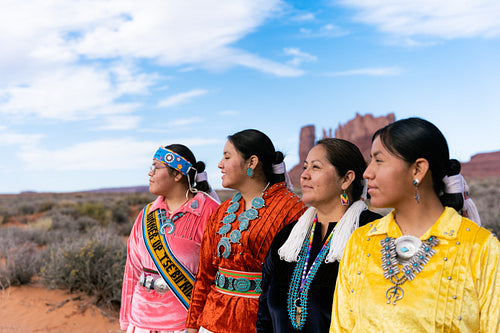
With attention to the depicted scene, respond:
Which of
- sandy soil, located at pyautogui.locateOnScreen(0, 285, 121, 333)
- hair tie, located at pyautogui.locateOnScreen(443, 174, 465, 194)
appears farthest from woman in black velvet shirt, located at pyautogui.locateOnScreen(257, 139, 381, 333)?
sandy soil, located at pyautogui.locateOnScreen(0, 285, 121, 333)

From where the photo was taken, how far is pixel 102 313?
7.82m

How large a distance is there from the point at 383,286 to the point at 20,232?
14.2 metres

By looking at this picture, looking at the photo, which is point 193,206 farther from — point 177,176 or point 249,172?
point 249,172

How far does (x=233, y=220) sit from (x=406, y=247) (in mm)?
1641

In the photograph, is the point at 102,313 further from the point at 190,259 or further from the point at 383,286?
the point at 383,286

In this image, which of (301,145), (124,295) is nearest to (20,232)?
(124,295)

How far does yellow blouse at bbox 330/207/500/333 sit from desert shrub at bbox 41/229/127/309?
646 centimetres

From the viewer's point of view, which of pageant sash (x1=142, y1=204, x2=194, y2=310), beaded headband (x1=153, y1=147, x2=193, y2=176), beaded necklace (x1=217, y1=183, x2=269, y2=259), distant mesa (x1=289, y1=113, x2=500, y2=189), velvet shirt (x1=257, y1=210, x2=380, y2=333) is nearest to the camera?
velvet shirt (x1=257, y1=210, x2=380, y2=333)

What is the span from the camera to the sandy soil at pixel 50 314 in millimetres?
7638

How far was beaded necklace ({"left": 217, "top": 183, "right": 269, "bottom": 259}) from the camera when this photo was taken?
3.40 m

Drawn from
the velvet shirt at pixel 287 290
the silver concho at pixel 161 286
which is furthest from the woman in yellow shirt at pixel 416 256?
the silver concho at pixel 161 286

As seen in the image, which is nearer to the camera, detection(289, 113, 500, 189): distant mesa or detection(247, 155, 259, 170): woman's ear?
detection(247, 155, 259, 170): woman's ear

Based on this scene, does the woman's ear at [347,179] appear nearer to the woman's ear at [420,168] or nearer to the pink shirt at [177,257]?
the woman's ear at [420,168]

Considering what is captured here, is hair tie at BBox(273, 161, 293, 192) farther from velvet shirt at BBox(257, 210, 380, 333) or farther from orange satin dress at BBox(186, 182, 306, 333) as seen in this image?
velvet shirt at BBox(257, 210, 380, 333)
